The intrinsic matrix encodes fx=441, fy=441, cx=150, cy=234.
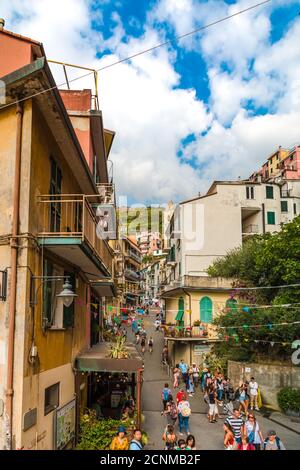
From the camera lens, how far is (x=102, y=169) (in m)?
22.1

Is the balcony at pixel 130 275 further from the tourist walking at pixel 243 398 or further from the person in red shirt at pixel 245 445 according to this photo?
the person in red shirt at pixel 245 445

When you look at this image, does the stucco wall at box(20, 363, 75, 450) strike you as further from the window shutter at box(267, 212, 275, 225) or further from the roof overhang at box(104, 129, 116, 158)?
the window shutter at box(267, 212, 275, 225)

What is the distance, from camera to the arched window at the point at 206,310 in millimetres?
30333

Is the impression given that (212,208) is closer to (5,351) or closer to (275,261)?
(275,261)

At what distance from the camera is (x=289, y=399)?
65.5 ft

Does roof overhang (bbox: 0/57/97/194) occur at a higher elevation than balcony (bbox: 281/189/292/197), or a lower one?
lower

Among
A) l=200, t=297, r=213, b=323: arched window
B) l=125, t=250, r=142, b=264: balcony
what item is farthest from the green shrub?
l=125, t=250, r=142, b=264: balcony

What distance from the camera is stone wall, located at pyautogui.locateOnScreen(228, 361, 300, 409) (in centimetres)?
2134

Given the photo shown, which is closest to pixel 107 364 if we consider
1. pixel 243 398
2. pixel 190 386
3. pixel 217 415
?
pixel 217 415

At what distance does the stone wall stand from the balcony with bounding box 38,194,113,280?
10.9m

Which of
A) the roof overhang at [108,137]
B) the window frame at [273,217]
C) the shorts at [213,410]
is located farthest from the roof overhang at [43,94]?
the window frame at [273,217]

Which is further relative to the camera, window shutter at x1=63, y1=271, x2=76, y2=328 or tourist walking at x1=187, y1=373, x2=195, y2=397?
tourist walking at x1=187, y1=373, x2=195, y2=397
